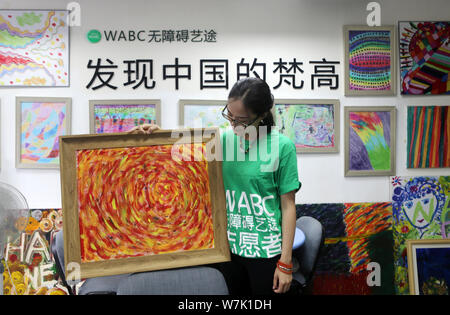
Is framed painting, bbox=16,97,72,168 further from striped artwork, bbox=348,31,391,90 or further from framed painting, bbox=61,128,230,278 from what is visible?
striped artwork, bbox=348,31,391,90

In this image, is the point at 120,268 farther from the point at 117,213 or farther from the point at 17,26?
the point at 17,26

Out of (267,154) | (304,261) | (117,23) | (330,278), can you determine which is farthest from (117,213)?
(330,278)

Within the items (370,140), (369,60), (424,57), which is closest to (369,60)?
(369,60)

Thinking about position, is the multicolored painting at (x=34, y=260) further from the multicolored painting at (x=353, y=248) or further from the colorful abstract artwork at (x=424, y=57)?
the colorful abstract artwork at (x=424, y=57)

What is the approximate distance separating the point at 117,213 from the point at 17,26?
5.65 ft

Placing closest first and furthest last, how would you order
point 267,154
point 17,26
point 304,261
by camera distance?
point 267,154, point 304,261, point 17,26

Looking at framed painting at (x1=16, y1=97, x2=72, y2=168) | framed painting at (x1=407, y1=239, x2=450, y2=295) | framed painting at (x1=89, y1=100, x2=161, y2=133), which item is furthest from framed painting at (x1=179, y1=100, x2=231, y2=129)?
framed painting at (x1=407, y1=239, x2=450, y2=295)

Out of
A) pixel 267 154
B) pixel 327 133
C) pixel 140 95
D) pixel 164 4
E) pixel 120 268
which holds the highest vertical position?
pixel 164 4

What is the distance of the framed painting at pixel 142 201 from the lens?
116 centimetres

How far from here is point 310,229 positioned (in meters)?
1.69

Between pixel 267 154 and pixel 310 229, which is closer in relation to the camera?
pixel 267 154

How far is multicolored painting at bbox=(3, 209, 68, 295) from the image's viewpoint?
6.70ft

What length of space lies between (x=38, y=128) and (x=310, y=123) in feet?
6.26

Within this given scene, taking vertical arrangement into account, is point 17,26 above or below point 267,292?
above
